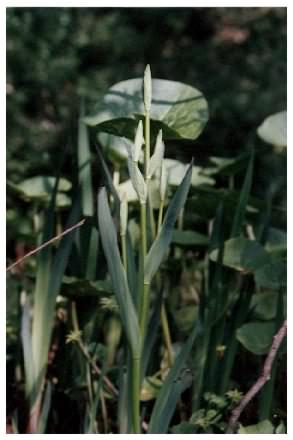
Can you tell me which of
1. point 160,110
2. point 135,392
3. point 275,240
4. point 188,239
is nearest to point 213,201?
point 188,239

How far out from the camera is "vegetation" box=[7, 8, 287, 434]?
3.53 ft

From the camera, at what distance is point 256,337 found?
1308 millimetres

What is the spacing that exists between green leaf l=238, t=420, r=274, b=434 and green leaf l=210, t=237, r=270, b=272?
0.27m

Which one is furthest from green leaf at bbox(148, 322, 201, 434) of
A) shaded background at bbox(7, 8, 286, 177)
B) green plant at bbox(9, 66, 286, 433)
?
shaded background at bbox(7, 8, 286, 177)

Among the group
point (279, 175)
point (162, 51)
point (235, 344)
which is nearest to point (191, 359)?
point (235, 344)

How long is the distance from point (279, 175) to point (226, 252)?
2.09 metres

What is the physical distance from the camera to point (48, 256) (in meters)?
1.31

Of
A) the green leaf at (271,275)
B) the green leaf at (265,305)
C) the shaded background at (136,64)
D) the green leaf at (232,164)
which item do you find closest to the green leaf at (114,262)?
the green leaf at (271,275)

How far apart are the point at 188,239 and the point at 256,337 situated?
0.93ft

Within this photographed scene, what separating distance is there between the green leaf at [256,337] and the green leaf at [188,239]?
0.25m

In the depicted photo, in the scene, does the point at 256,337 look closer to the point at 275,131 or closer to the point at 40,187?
the point at 275,131

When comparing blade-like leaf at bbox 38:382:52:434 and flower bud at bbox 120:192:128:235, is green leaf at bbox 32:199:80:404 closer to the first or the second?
blade-like leaf at bbox 38:382:52:434
